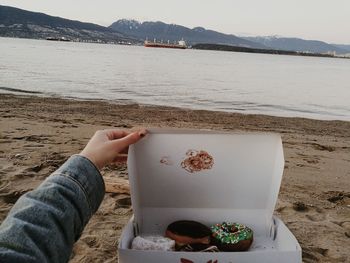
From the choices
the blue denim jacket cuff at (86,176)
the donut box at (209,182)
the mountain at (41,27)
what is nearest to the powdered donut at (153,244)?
the donut box at (209,182)

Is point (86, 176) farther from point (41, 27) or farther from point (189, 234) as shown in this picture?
point (41, 27)

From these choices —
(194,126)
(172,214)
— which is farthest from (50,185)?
(194,126)

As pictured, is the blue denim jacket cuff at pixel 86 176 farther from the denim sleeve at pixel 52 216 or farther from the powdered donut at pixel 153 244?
the powdered donut at pixel 153 244

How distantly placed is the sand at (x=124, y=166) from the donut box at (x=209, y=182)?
36.9 inches

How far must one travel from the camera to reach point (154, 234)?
1.90 m

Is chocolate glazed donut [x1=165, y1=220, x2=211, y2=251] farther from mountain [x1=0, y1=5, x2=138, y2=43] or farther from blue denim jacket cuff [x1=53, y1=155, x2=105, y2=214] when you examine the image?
mountain [x1=0, y1=5, x2=138, y2=43]

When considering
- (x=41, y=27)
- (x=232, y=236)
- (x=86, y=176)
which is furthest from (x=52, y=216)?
(x=41, y=27)

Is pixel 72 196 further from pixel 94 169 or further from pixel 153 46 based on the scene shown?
pixel 153 46

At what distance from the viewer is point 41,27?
16350cm

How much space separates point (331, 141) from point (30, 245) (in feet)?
26.9

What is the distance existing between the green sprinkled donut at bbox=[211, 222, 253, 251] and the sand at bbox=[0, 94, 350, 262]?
1.00 meters

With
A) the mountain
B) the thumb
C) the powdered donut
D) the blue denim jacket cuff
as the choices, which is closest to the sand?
the powdered donut

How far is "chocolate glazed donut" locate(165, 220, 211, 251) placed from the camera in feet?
5.89

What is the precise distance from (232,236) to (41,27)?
17760 centimetres
